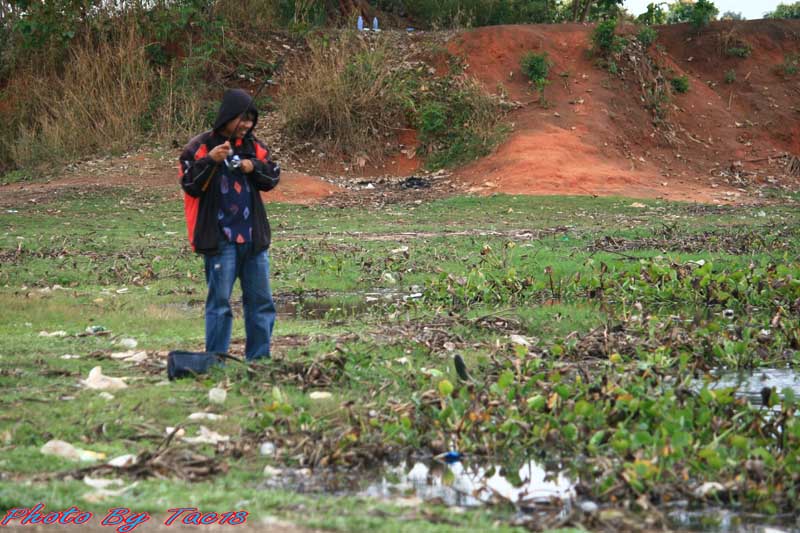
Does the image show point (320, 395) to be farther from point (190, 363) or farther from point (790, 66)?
point (790, 66)

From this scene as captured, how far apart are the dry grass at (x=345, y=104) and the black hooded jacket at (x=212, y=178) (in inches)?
752

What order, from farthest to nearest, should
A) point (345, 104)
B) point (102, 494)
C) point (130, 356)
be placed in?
point (345, 104)
point (130, 356)
point (102, 494)

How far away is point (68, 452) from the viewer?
4.52m

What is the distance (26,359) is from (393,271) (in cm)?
511

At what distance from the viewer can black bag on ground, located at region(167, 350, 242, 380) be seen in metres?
5.90

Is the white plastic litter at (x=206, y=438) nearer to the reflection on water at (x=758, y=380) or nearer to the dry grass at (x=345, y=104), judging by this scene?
the reflection on water at (x=758, y=380)

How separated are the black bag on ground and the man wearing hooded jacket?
7.9 inches

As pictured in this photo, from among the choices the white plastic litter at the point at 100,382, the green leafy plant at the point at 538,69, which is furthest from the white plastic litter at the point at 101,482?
the green leafy plant at the point at 538,69

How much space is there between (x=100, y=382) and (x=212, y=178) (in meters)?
1.29

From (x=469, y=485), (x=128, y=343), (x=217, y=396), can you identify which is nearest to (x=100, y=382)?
(x=217, y=396)

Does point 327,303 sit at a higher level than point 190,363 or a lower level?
lower

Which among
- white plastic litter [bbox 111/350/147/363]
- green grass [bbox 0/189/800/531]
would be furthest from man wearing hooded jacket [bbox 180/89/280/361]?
white plastic litter [bbox 111/350/147/363]

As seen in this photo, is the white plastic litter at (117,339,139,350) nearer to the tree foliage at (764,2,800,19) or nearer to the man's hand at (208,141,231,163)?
the man's hand at (208,141,231,163)

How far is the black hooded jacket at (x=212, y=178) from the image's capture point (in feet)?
19.2
